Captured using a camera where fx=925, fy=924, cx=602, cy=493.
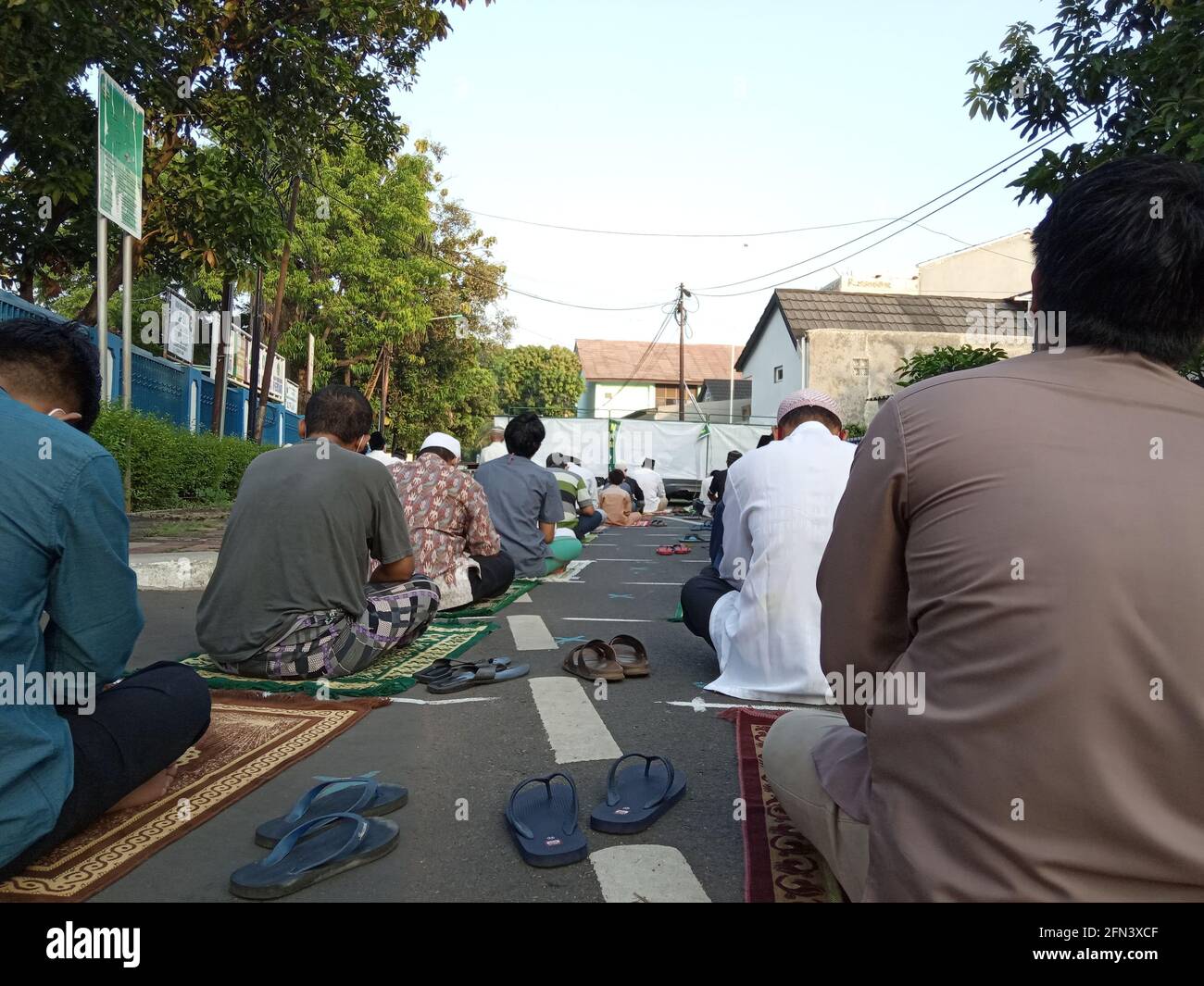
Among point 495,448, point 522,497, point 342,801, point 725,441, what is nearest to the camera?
point 342,801

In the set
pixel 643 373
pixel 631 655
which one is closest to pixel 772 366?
pixel 631 655

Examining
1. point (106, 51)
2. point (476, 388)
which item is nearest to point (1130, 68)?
point (106, 51)

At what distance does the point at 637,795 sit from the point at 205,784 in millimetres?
1435

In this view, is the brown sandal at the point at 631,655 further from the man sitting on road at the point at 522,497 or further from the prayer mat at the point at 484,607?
the man sitting on road at the point at 522,497

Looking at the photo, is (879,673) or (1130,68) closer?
(879,673)

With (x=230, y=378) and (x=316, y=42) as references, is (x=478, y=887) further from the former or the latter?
(x=230, y=378)

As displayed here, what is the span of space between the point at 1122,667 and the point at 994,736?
0.22 metres

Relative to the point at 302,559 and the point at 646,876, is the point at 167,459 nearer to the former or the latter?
the point at 302,559

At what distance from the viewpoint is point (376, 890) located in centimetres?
237

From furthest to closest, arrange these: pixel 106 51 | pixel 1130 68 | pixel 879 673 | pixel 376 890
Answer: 1. pixel 106 51
2. pixel 1130 68
3. pixel 376 890
4. pixel 879 673

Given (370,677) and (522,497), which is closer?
(370,677)

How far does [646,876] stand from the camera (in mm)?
2455

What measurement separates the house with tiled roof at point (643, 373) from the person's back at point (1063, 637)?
197ft

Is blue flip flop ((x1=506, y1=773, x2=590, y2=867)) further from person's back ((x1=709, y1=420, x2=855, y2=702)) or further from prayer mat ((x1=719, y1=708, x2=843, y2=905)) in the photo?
person's back ((x1=709, y1=420, x2=855, y2=702))
